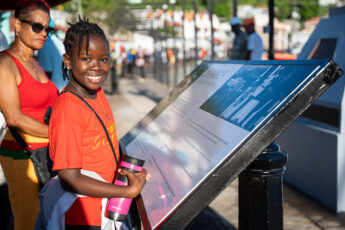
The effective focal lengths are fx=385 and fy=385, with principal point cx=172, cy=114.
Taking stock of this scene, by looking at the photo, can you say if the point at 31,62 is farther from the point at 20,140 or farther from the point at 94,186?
the point at 94,186

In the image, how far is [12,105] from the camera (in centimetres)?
225

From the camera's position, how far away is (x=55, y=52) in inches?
144

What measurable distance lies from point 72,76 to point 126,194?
594 mm

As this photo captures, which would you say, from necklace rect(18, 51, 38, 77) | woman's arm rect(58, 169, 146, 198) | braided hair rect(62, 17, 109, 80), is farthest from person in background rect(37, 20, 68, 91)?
woman's arm rect(58, 169, 146, 198)

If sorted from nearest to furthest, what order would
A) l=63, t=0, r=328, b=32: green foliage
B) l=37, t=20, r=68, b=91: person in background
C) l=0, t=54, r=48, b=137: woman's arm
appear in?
1. l=0, t=54, r=48, b=137: woman's arm
2. l=37, t=20, r=68, b=91: person in background
3. l=63, t=0, r=328, b=32: green foliage

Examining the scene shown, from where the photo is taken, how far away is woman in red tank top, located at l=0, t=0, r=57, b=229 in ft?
7.44

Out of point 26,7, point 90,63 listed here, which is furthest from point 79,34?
point 26,7

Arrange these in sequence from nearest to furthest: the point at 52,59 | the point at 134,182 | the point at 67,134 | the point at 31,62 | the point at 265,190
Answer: the point at 67,134 → the point at 134,182 → the point at 265,190 → the point at 31,62 → the point at 52,59

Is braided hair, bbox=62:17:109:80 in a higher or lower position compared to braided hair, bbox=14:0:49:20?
lower

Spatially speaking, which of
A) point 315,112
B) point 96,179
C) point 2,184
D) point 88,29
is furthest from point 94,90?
point 2,184

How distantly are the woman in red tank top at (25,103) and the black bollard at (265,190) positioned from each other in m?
1.26

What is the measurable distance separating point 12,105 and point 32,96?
0.49ft

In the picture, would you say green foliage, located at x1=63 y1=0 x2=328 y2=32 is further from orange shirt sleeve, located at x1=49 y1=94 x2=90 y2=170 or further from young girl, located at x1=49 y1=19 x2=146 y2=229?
orange shirt sleeve, located at x1=49 y1=94 x2=90 y2=170

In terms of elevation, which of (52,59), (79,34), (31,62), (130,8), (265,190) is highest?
(130,8)
